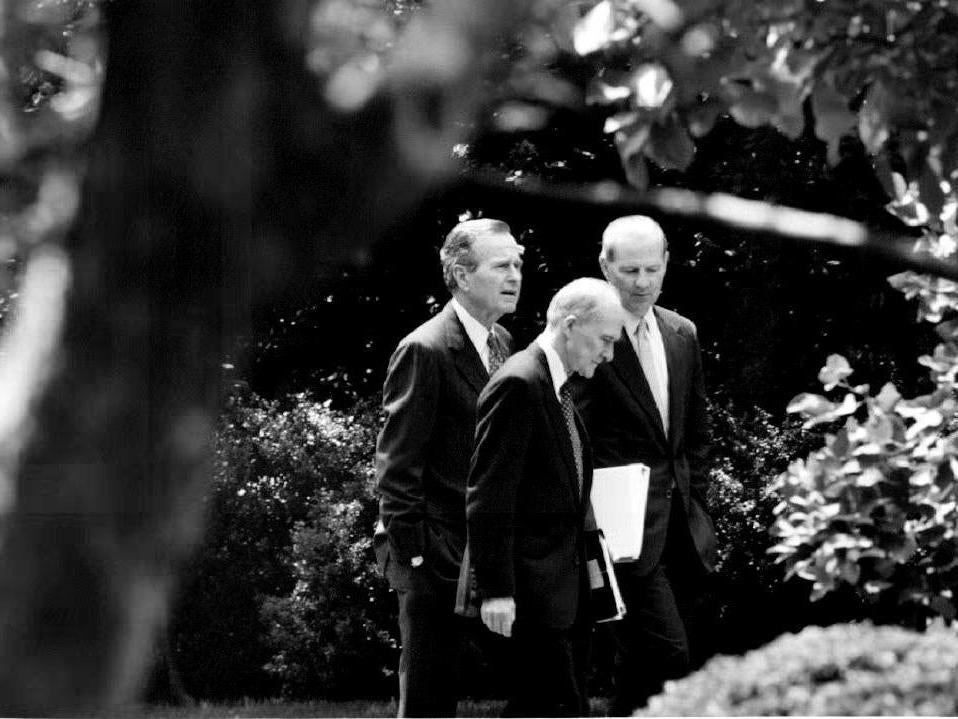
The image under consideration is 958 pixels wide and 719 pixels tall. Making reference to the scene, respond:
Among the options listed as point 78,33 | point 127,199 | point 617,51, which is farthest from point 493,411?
point 127,199

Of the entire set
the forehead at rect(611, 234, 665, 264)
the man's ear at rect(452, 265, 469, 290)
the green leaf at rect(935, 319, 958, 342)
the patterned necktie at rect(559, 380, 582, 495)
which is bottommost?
the patterned necktie at rect(559, 380, 582, 495)

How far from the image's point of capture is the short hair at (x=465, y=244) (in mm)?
7055

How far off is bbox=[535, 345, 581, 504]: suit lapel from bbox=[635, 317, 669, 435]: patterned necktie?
0.89 meters

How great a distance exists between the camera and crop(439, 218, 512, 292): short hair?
705cm

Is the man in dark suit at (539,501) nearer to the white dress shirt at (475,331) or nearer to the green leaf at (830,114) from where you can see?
the white dress shirt at (475,331)

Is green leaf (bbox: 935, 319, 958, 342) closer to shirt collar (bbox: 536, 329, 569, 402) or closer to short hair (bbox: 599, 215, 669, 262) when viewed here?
short hair (bbox: 599, 215, 669, 262)

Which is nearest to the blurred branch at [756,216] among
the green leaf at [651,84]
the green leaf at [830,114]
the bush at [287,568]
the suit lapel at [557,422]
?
the green leaf at [651,84]

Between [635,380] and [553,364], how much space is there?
2.72 ft

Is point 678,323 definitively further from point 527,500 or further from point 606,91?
point 606,91

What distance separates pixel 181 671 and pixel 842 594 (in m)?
4.62

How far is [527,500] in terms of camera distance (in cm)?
656

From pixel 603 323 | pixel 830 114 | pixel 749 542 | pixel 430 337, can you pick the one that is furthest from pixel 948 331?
pixel 749 542

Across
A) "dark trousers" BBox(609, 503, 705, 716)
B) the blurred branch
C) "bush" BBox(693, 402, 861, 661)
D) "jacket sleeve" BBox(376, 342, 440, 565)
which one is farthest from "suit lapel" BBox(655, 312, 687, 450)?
the blurred branch

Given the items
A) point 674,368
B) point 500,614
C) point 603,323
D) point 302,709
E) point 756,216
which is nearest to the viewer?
point 756,216
